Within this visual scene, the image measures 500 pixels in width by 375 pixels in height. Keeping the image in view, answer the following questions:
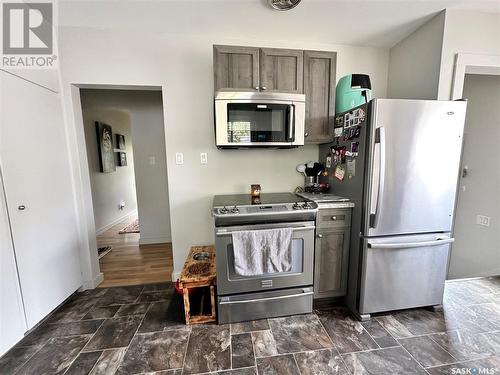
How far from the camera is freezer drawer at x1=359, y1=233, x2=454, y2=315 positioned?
166 cm

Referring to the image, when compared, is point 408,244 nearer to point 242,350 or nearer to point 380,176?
point 380,176

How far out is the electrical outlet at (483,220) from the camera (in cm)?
249

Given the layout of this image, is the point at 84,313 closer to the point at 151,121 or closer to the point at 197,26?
the point at 151,121

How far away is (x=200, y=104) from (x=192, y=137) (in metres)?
0.35

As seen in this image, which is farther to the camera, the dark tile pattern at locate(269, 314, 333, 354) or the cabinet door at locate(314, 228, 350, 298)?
the cabinet door at locate(314, 228, 350, 298)

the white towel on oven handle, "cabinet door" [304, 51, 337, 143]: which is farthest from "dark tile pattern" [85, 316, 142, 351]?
"cabinet door" [304, 51, 337, 143]

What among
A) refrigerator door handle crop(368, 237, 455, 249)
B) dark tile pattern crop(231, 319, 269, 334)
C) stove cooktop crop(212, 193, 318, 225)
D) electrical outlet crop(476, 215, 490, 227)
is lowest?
dark tile pattern crop(231, 319, 269, 334)

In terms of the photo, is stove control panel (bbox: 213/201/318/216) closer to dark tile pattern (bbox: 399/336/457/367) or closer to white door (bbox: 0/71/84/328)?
dark tile pattern (bbox: 399/336/457/367)

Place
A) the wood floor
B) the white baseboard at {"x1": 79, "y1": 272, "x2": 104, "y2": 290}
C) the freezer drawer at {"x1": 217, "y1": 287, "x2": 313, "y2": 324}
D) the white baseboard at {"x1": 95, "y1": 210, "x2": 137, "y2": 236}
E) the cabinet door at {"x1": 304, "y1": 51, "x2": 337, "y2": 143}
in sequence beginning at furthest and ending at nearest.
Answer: the white baseboard at {"x1": 95, "y1": 210, "x2": 137, "y2": 236}, the wood floor, the white baseboard at {"x1": 79, "y1": 272, "x2": 104, "y2": 290}, the cabinet door at {"x1": 304, "y1": 51, "x2": 337, "y2": 143}, the freezer drawer at {"x1": 217, "y1": 287, "x2": 313, "y2": 324}

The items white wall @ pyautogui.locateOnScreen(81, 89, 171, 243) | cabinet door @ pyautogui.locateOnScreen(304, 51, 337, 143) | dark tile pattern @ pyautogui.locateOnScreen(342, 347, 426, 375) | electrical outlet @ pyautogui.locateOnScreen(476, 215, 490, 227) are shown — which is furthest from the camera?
white wall @ pyautogui.locateOnScreen(81, 89, 171, 243)

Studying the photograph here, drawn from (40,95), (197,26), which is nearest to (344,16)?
(197,26)

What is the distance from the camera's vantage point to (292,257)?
5.69 feet

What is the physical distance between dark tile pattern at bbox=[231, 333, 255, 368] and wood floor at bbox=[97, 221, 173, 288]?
3.85 ft

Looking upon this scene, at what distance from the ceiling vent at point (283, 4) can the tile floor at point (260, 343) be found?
99.8 inches
